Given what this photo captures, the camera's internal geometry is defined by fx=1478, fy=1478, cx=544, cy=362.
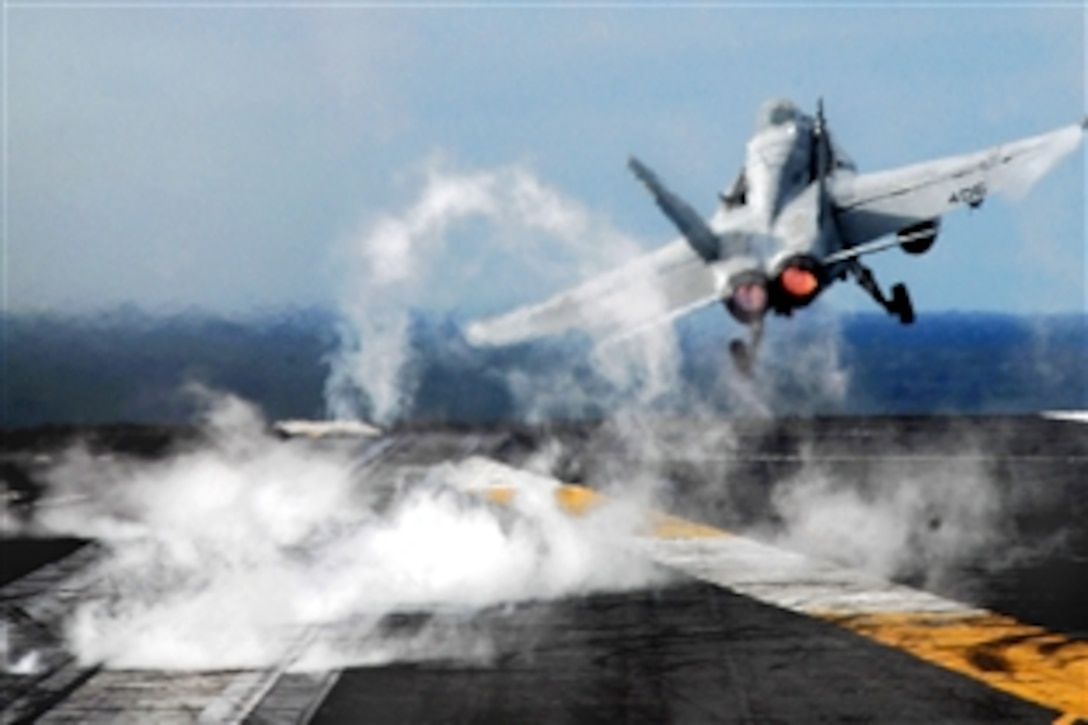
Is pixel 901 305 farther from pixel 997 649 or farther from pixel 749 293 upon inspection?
pixel 997 649

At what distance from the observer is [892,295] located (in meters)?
37.3

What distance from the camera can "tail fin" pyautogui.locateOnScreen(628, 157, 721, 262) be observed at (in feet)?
96.8

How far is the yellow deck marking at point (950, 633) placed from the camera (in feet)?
60.1

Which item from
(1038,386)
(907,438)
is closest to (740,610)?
(907,438)

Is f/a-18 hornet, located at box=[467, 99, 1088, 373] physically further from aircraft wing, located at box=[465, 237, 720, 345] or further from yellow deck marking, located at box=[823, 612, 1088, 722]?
yellow deck marking, located at box=[823, 612, 1088, 722]

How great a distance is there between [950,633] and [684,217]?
13.0 metres

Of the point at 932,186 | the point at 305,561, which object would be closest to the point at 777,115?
the point at 932,186

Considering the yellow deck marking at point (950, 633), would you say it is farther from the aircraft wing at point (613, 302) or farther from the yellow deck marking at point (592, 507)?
the aircraft wing at point (613, 302)

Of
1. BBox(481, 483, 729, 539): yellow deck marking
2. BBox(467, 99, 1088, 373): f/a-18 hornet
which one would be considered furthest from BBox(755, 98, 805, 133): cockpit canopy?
BBox(481, 483, 729, 539): yellow deck marking

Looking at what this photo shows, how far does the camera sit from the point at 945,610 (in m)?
22.3

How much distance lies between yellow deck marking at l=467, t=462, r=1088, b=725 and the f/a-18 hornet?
7281 mm

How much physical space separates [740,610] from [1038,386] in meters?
138

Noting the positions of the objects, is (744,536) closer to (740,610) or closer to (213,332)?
(740,610)

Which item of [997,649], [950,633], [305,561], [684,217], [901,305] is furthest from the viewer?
[901,305]
